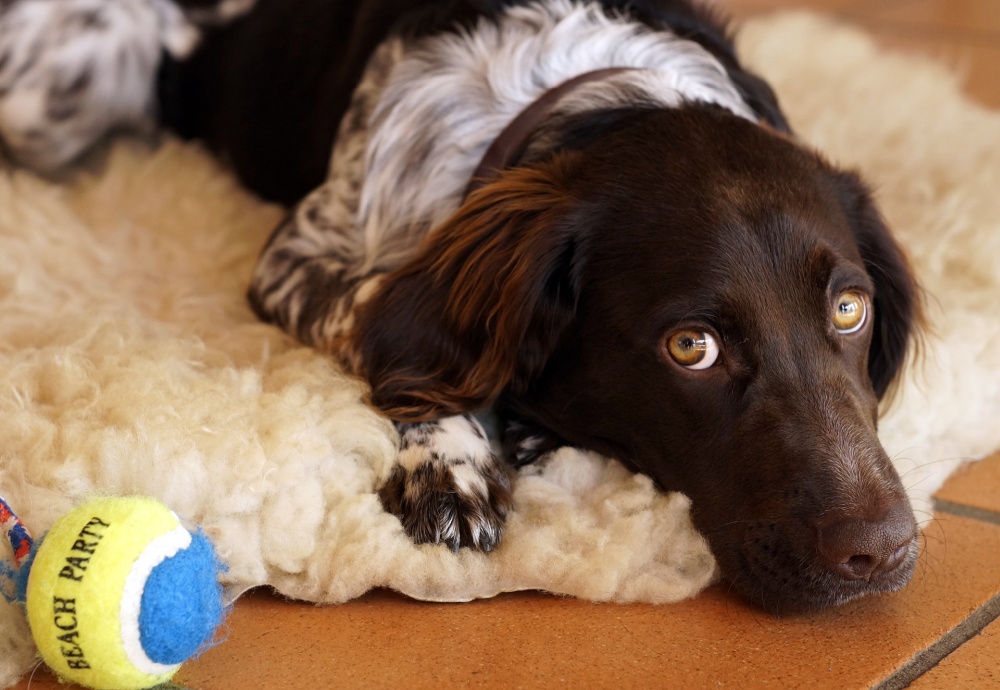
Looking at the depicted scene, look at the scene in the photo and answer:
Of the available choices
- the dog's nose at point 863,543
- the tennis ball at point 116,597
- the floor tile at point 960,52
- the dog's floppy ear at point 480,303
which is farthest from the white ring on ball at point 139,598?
the floor tile at point 960,52

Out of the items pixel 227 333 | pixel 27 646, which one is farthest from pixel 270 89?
pixel 27 646

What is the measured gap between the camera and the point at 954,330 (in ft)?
7.80

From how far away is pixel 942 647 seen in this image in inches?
62.8

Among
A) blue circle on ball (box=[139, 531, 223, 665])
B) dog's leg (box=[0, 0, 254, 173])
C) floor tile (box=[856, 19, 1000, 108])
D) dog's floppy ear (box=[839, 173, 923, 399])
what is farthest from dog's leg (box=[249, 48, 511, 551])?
floor tile (box=[856, 19, 1000, 108])

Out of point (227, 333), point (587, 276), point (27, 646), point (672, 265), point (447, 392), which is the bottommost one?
point (227, 333)

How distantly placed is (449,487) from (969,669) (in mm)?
741

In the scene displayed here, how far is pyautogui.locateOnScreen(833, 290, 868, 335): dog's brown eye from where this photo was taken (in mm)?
1779

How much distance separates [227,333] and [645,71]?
0.94 meters

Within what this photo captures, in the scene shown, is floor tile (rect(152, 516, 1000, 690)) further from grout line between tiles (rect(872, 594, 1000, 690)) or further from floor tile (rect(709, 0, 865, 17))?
floor tile (rect(709, 0, 865, 17))

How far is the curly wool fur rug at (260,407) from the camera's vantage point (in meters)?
1.68

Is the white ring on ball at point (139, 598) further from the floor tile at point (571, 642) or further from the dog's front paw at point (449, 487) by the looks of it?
the dog's front paw at point (449, 487)

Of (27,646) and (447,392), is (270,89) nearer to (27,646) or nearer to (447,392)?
(447,392)

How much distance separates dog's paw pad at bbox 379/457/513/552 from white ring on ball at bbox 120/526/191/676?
42 cm

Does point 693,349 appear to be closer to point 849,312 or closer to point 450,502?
point 849,312
